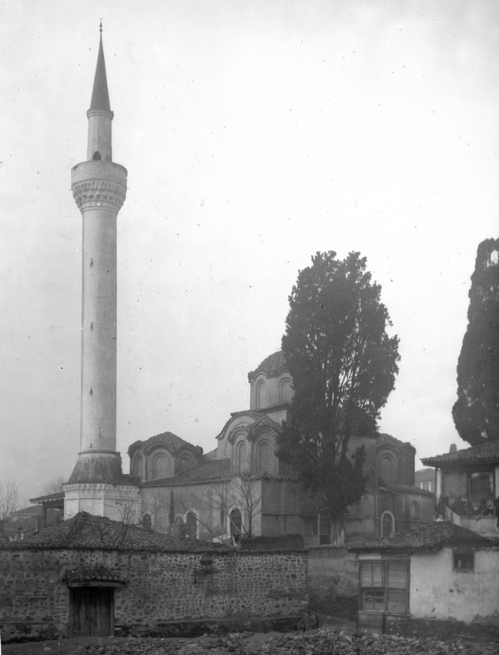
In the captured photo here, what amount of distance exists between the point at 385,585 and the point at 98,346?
17251 mm

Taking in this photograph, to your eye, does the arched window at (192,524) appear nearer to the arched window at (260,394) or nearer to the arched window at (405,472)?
the arched window at (260,394)

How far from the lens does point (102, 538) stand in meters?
20.2

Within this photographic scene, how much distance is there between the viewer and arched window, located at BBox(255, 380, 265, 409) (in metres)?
34.2

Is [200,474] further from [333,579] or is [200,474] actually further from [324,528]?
[333,579]

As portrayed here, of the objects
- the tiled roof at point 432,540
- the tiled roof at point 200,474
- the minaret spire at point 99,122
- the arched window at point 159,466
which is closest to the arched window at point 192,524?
the tiled roof at point 200,474

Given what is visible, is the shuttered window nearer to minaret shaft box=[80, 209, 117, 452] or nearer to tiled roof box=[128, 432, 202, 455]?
minaret shaft box=[80, 209, 117, 452]

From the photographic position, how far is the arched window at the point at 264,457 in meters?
31.2

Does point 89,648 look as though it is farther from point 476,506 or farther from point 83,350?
point 83,350

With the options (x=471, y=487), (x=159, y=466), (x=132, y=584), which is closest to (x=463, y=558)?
(x=471, y=487)

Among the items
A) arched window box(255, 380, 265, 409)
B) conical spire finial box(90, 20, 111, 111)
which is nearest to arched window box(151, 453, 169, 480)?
arched window box(255, 380, 265, 409)

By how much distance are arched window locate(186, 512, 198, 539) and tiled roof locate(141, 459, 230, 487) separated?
1.20 m

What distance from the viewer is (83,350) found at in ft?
108

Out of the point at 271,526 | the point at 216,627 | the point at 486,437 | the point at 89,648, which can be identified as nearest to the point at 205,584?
the point at 216,627

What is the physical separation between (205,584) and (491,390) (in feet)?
27.4
